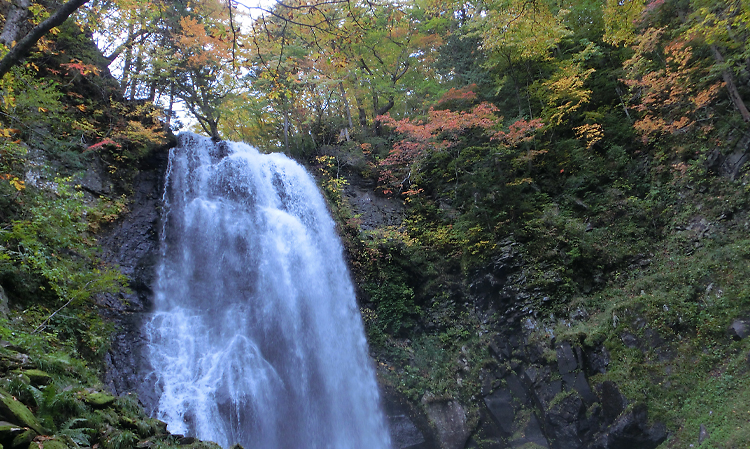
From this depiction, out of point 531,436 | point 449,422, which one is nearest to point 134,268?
point 449,422

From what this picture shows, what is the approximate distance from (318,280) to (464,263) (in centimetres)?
453

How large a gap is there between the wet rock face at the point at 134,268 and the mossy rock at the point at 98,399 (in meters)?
3.85

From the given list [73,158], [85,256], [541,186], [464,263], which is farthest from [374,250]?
[73,158]

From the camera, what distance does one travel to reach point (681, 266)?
8438 mm

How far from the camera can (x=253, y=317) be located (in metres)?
9.05

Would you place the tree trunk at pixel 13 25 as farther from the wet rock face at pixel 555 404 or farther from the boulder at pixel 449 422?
the wet rock face at pixel 555 404

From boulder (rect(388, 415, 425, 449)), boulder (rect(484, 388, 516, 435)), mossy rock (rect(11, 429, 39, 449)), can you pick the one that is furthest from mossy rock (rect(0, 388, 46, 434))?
boulder (rect(484, 388, 516, 435))

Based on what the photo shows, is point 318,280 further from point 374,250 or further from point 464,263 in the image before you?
point 464,263

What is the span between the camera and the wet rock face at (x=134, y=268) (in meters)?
7.14

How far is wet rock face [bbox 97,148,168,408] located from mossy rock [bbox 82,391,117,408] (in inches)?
151

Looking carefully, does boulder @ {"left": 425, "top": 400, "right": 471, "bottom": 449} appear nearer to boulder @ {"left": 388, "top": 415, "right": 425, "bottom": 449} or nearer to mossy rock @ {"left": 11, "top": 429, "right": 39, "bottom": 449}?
boulder @ {"left": 388, "top": 415, "right": 425, "bottom": 449}

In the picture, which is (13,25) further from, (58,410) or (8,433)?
(8,433)

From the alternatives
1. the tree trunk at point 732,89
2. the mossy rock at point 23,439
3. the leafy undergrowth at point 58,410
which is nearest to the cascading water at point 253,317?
the leafy undergrowth at point 58,410

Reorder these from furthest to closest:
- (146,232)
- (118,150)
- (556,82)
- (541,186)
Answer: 1. (541,186)
2. (556,82)
3. (118,150)
4. (146,232)
